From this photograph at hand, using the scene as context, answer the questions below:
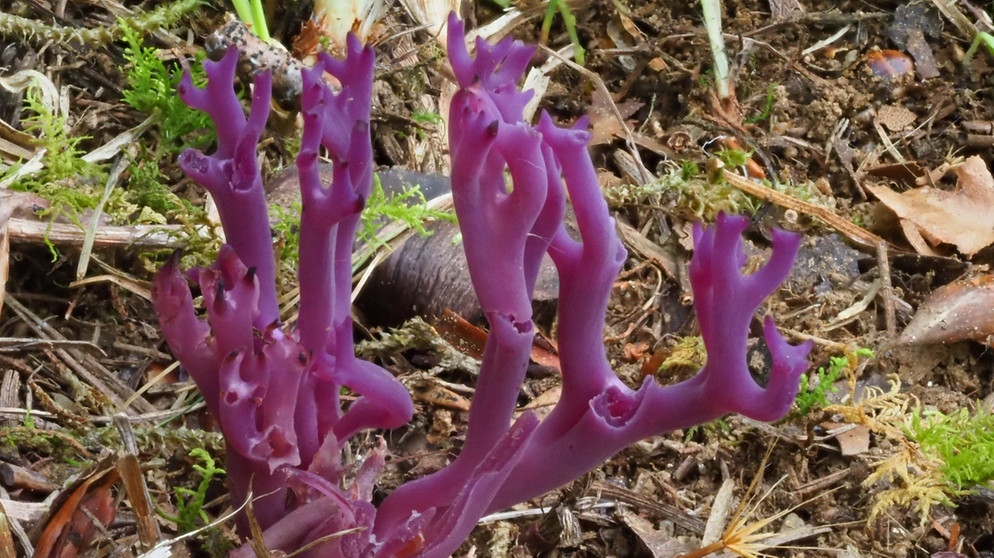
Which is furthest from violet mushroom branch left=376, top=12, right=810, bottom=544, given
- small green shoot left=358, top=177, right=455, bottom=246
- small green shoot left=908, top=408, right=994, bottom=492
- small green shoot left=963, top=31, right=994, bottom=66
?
small green shoot left=963, top=31, right=994, bottom=66

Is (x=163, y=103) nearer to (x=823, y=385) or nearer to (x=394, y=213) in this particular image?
(x=394, y=213)

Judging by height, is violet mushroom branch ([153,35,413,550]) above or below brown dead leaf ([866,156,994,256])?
above

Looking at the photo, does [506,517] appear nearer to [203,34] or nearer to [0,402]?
[0,402]

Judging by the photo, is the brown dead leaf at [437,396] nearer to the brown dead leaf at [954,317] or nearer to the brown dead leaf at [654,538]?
the brown dead leaf at [654,538]

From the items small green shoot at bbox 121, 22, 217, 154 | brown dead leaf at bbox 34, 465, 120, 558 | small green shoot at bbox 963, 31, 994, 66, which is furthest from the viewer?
small green shoot at bbox 963, 31, 994, 66

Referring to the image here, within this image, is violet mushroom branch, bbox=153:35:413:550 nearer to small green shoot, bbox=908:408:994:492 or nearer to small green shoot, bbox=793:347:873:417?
small green shoot, bbox=793:347:873:417

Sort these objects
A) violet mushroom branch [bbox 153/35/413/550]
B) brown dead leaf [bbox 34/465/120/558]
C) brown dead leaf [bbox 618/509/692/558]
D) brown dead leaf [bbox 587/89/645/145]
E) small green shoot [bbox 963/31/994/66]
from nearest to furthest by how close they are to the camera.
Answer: violet mushroom branch [bbox 153/35/413/550] → brown dead leaf [bbox 34/465/120/558] → brown dead leaf [bbox 618/509/692/558] → brown dead leaf [bbox 587/89/645/145] → small green shoot [bbox 963/31/994/66]

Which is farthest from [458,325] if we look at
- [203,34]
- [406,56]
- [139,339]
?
[203,34]
